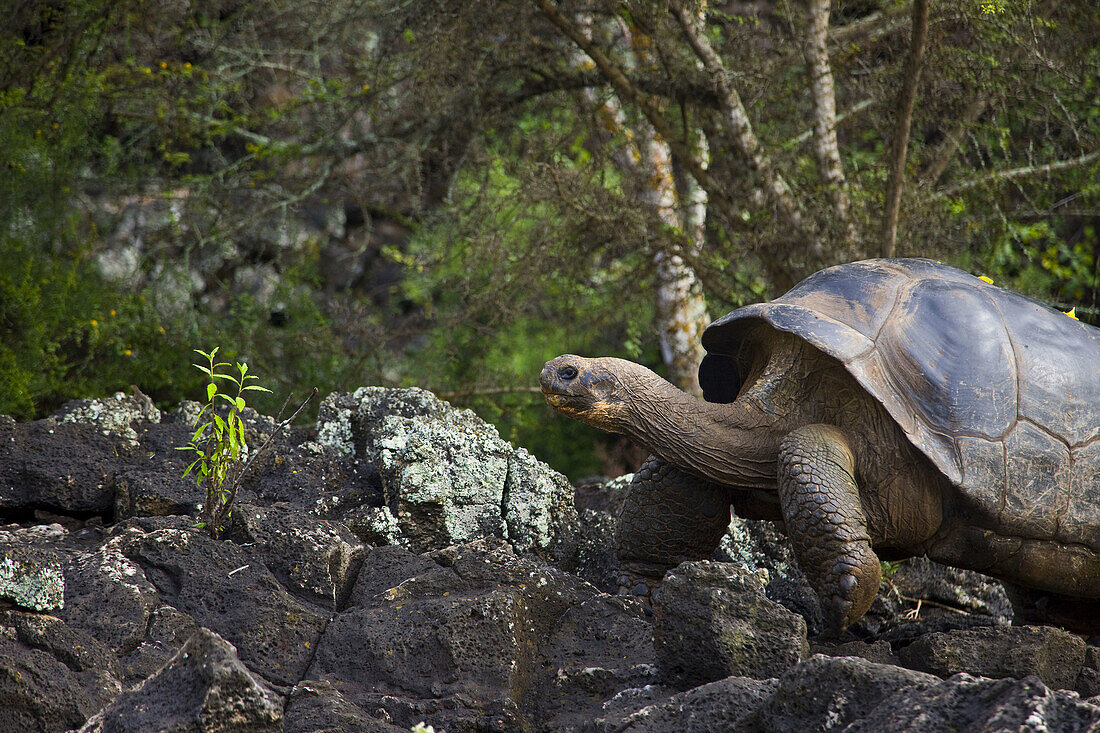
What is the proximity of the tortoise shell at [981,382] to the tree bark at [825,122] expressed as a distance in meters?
1.96

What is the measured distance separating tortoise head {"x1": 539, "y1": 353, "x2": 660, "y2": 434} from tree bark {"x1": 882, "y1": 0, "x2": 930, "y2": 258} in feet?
7.11

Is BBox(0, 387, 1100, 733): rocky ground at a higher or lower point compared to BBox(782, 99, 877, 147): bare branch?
lower

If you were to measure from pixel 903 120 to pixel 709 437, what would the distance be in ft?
7.53

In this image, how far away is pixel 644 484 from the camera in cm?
307

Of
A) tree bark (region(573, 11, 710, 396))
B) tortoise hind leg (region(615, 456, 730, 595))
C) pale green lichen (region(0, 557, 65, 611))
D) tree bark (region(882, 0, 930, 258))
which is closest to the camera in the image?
pale green lichen (region(0, 557, 65, 611))

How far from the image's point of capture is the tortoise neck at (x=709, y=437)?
2787 millimetres

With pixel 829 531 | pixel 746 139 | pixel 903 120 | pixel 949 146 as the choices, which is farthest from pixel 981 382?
pixel 949 146

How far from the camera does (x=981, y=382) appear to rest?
8.97ft

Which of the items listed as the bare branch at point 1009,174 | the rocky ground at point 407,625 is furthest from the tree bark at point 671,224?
the rocky ground at point 407,625

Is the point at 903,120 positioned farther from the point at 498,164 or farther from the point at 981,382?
the point at 498,164

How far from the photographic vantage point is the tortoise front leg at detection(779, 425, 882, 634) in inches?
98.9

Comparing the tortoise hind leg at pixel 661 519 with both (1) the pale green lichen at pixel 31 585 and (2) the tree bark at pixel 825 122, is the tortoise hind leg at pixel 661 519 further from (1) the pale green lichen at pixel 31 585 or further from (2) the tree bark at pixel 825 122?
(2) the tree bark at pixel 825 122

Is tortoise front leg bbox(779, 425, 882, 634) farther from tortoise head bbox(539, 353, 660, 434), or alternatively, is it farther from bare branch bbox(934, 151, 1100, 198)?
bare branch bbox(934, 151, 1100, 198)

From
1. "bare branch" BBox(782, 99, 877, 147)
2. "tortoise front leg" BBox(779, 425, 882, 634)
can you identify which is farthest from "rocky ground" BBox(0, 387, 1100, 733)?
"bare branch" BBox(782, 99, 877, 147)
